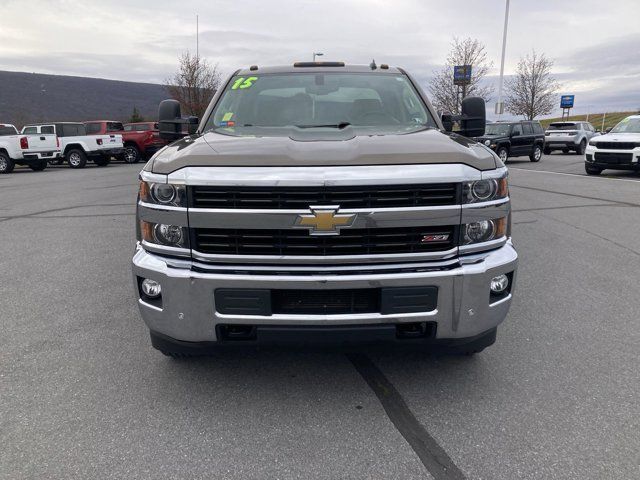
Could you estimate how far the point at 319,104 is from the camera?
13.0ft

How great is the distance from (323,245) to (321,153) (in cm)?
48

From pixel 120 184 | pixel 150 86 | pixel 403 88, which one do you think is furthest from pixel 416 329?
pixel 150 86

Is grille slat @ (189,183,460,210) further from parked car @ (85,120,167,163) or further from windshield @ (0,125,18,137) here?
parked car @ (85,120,167,163)

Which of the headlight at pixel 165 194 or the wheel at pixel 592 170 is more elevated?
the headlight at pixel 165 194

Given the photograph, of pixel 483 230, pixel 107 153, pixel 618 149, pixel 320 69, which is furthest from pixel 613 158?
pixel 107 153

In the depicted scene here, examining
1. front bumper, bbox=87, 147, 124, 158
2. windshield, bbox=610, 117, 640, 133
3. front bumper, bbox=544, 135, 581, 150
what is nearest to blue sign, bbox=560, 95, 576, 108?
front bumper, bbox=544, 135, 581, 150

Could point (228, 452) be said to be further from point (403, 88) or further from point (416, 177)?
point (403, 88)

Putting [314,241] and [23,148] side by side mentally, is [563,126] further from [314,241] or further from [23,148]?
[314,241]

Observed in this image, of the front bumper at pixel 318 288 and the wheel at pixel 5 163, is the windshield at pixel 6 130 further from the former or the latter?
the front bumper at pixel 318 288

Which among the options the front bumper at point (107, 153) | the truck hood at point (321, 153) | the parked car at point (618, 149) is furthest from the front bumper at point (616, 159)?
Answer: the front bumper at point (107, 153)

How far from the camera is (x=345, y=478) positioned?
2.23 meters

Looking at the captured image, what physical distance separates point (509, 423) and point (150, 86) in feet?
408

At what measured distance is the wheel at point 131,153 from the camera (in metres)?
25.2

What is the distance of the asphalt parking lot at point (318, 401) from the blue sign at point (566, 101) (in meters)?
56.3
